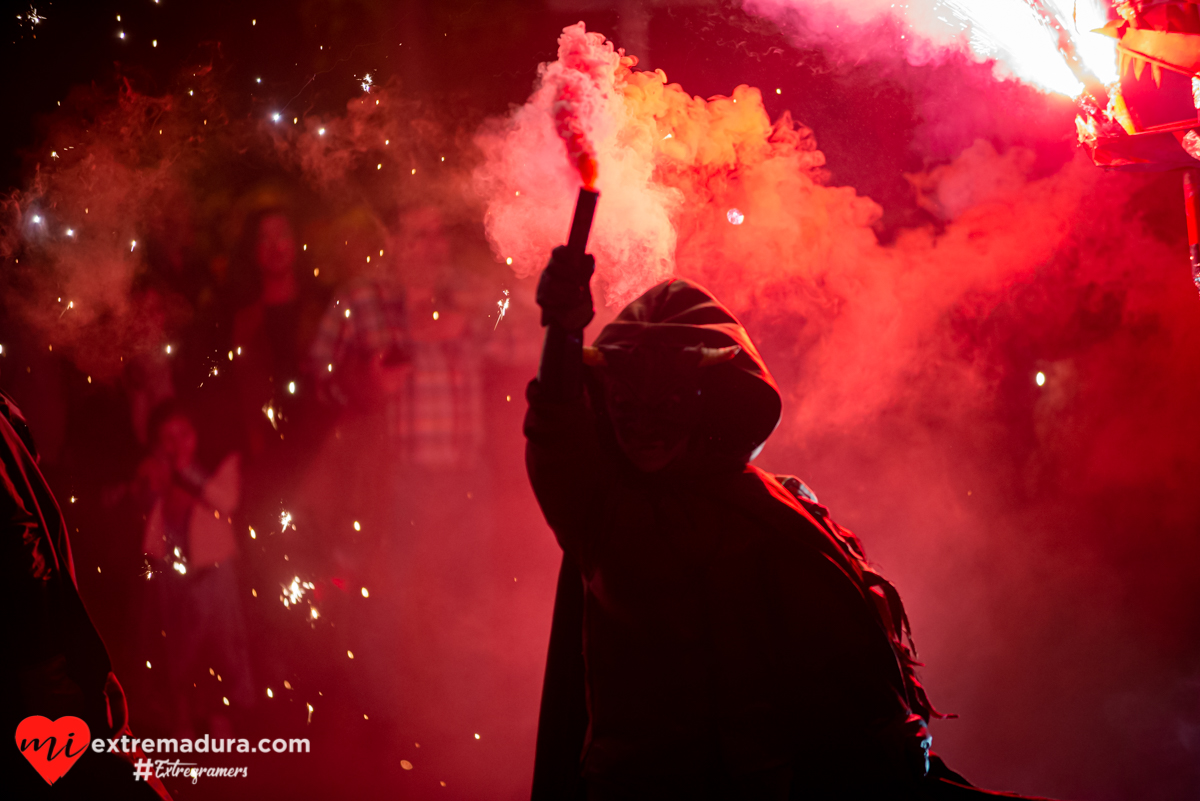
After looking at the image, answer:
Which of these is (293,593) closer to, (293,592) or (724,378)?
(293,592)

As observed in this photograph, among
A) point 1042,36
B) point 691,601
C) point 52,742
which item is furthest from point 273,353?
point 1042,36

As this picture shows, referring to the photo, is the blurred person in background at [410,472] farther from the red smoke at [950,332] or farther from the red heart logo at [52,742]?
the red heart logo at [52,742]

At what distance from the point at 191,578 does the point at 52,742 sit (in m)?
3.60

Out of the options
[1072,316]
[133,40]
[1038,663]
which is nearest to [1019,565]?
[1038,663]

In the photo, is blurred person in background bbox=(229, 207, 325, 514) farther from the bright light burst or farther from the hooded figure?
the bright light burst

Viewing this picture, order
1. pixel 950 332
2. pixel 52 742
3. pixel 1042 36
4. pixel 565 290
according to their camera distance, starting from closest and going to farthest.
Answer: pixel 565 290, pixel 52 742, pixel 1042 36, pixel 950 332

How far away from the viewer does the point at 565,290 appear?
5.66 ft

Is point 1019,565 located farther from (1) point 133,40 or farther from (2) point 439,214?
(1) point 133,40

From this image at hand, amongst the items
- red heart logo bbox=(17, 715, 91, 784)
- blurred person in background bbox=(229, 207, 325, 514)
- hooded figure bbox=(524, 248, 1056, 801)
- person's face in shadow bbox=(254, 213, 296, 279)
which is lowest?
red heart logo bbox=(17, 715, 91, 784)

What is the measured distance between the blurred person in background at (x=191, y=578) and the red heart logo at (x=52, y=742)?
341 cm

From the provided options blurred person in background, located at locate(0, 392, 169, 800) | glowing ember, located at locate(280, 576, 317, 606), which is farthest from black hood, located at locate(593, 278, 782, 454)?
glowing ember, located at locate(280, 576, 317, 606)

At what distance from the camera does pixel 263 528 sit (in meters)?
Result: 5.55

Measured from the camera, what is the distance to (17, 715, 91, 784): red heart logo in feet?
7.46

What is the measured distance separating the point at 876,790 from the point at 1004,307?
15.1ft
